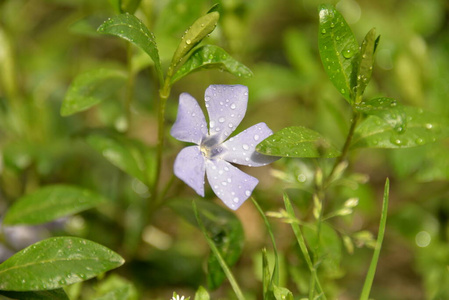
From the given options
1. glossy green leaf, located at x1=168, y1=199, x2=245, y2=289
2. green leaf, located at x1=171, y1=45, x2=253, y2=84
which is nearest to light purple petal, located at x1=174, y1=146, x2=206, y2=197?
green leaf, located at x1=171, y1=45, x2=253, y2=84

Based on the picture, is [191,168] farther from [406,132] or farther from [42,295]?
[406,132]

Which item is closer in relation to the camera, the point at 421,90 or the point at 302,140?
the point at 302,140

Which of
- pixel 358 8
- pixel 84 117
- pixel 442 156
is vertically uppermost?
pixel 358 8

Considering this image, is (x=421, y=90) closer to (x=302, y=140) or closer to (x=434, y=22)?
(x=434, y=22)

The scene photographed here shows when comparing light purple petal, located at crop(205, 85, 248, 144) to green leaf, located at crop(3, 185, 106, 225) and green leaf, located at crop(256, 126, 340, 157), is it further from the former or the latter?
green leaf, located at crop(3, 185, 106, 225)

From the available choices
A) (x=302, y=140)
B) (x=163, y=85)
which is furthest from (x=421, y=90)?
(x=163, y=85)

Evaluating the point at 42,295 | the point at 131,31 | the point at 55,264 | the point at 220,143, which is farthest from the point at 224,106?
the point at 42,295

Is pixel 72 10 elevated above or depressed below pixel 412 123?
below
